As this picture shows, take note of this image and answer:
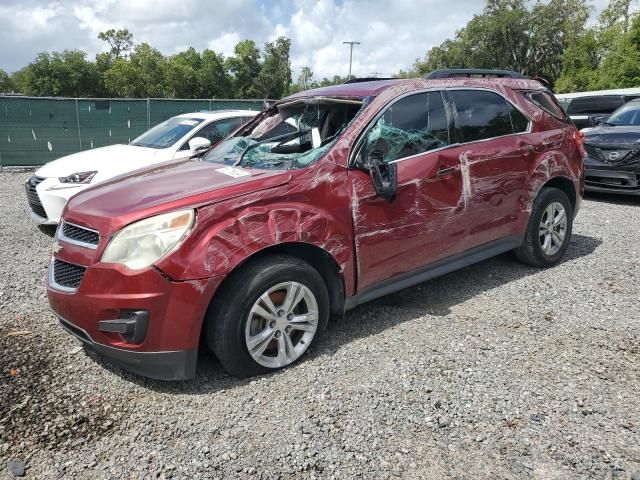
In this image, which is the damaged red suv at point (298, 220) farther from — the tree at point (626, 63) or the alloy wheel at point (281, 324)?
the tree at point (626, 63)

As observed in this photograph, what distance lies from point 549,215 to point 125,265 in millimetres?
3924

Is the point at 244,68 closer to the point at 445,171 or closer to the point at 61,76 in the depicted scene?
the point at 61,76

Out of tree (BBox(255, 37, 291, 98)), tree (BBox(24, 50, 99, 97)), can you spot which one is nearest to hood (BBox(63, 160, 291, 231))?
tree (BBox(24, 50, 99, 97))

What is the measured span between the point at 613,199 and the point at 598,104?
5929 mm

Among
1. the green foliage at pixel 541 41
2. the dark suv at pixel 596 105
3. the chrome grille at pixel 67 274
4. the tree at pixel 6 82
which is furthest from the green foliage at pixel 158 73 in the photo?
the chrome grille at pixel 67 274

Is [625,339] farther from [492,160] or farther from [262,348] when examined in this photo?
[262,348]

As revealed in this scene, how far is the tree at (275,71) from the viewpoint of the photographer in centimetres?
6906

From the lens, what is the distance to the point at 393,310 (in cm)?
413

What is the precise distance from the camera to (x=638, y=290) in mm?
4441

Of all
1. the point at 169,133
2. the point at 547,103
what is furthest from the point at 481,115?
the point at 169,133

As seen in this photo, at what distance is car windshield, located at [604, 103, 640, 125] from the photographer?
30.5 ft

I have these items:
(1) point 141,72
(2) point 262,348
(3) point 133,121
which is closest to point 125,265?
(2) point 262,348

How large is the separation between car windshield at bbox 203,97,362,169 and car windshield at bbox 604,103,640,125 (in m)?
7.72

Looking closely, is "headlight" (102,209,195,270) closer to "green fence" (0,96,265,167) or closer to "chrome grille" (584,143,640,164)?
"chrome grille" (584,143,640,164)
